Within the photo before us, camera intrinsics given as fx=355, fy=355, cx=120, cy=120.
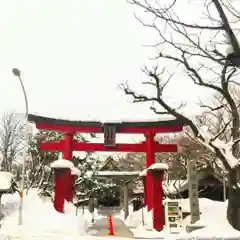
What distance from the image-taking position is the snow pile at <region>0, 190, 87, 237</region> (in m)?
16.1

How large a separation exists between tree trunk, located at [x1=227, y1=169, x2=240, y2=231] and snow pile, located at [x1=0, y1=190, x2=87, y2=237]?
23.8 feet

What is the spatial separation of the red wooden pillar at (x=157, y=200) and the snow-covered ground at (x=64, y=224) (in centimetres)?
52

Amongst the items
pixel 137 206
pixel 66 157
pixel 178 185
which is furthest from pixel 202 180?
pixel 66 157

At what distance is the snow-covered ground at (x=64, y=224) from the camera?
13.0 meters

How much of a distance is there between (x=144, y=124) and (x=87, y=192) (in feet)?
43.8

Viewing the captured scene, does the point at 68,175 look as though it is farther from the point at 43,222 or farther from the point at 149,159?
the point at 149,159

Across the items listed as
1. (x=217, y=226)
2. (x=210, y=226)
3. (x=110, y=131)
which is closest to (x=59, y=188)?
(x=110, y=131)

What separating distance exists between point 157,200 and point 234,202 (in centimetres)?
766

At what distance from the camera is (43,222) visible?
17.0m

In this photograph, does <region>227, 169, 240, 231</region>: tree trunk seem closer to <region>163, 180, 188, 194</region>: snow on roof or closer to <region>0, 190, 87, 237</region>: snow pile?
<region>0, 190, 87, 237</region>: snow pile

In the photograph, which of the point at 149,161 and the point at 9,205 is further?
the point at 149,161

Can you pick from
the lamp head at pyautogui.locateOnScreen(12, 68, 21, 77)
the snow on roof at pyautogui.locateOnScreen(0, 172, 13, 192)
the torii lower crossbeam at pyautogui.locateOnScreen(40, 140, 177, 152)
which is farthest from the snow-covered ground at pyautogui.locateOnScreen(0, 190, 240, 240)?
the lamp head at pyautogui.locateOnScreen(12, 68, 21, 77)

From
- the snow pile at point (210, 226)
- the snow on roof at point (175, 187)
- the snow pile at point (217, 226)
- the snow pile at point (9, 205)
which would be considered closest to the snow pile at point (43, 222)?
the snow pile at point (9, 205)

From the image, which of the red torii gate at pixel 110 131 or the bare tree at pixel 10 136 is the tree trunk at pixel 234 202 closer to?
the red torii gate at pixel 110 131
